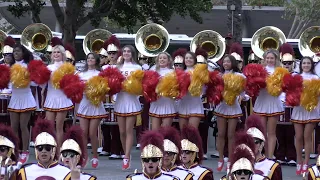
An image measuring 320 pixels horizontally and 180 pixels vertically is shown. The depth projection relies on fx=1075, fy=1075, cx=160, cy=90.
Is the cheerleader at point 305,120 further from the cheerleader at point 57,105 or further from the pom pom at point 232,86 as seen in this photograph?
the cheerleader at point 57,105

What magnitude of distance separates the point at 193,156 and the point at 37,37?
7.47 m

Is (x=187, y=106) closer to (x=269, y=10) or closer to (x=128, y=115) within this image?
(x=128, y=115)

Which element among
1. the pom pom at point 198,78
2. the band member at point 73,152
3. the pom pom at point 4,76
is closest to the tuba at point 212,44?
the pom pom at point 198,78

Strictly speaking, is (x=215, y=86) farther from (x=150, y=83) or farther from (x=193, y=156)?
(x=193, y=156)

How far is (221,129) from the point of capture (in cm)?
1329

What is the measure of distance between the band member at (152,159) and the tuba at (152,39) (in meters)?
7.42

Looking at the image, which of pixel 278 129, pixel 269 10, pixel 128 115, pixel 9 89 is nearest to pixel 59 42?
pixel 9 89

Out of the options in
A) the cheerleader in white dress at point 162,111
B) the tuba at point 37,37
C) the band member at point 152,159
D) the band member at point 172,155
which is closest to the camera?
the band member at point 152,159

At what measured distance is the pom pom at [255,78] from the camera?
509 inches

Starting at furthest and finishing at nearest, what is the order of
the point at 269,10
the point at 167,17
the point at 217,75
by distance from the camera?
the point at 269,10, the point at 167,17, the point at 217,75

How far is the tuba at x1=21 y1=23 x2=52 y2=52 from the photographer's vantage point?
A: 16500mm

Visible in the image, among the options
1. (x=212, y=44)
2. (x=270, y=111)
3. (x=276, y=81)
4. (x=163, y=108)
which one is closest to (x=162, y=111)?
(x=163, y=108)

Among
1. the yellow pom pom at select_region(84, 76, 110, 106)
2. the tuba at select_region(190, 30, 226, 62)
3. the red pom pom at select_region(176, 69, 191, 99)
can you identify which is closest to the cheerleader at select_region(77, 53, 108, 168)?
the yellow pom pom at select_region(84, 76, 110, 106)

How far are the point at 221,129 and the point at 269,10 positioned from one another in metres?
18.7
